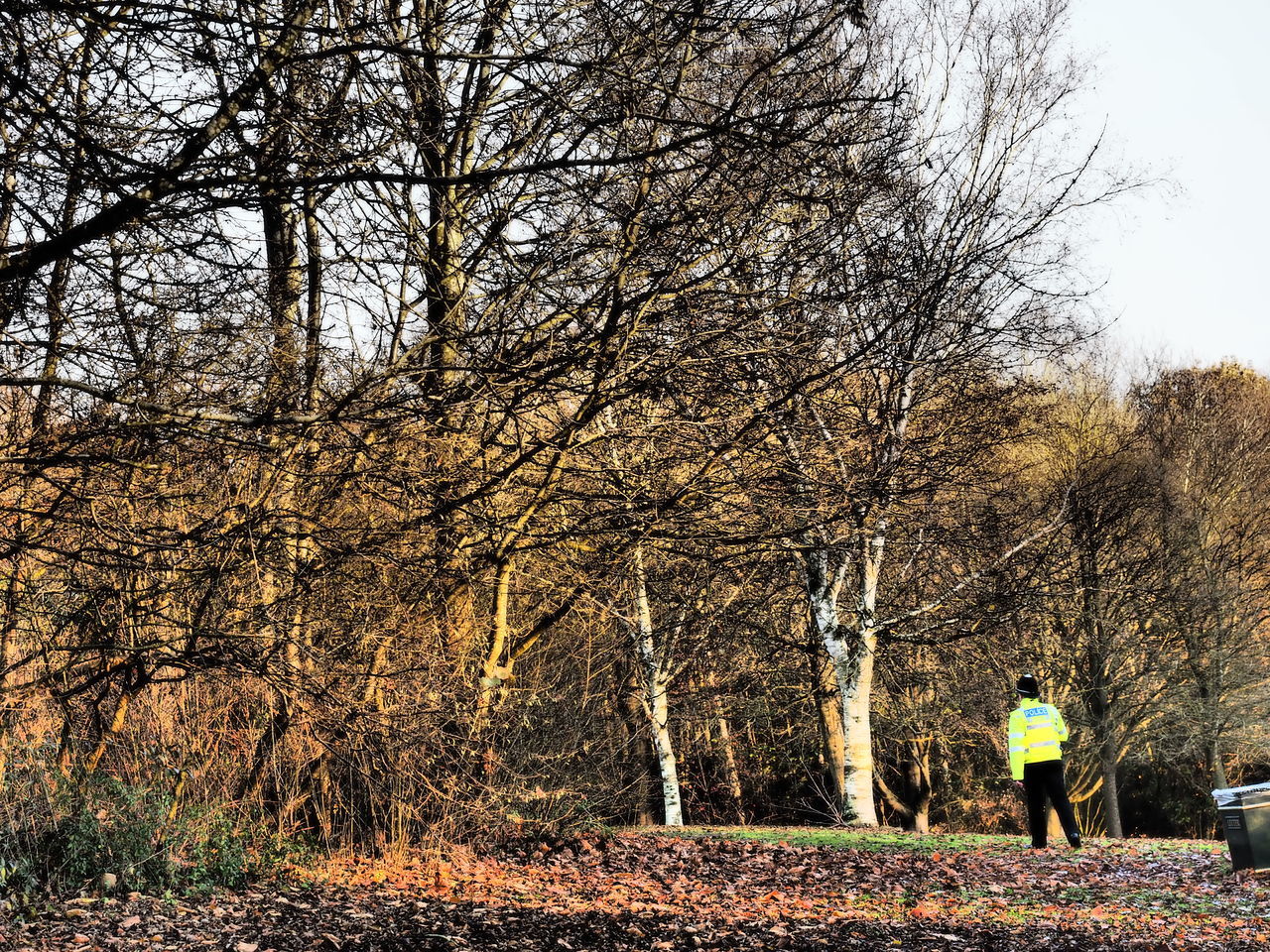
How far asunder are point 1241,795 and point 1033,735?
2.50 metres

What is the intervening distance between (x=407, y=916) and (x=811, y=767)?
1820 centimetres

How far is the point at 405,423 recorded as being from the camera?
783 centimetres

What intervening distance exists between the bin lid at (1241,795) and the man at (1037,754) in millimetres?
2009

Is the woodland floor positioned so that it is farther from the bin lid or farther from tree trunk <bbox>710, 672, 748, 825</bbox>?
tree trunk <bbox>710, 672, 748, 825</bbox>

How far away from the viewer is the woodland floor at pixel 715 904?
6.83 m

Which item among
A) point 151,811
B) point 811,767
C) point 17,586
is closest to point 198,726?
point 151,811

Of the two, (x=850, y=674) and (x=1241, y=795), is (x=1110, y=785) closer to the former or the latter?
(x=850, y=674)

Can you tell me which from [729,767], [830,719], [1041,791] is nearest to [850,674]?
[1041,791]

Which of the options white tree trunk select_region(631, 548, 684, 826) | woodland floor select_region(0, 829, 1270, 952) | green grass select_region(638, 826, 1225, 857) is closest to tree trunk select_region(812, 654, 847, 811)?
white tree trunk select_region(631, 548, 684, 826)

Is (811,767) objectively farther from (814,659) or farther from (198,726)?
(198,726)

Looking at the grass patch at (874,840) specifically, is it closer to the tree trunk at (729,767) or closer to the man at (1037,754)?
the man at (1037,754)

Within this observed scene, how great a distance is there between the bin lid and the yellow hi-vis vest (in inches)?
81.0

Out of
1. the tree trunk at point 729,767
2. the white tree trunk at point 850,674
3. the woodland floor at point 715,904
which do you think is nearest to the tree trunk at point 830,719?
the white tree trunk at point 850,674

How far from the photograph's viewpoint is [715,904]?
28.2 feet
